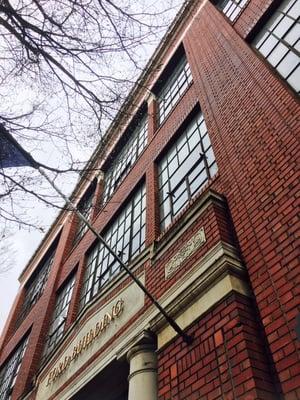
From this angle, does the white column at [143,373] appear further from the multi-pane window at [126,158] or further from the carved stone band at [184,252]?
the multi-pane window at [126,158]

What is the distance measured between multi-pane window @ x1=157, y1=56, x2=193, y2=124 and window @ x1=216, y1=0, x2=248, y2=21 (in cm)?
174

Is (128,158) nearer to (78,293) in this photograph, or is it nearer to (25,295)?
(78,293)

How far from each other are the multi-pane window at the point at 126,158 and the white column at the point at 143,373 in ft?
22.8

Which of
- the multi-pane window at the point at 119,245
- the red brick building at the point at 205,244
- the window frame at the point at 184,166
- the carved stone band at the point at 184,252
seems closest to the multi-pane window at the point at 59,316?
the red brick building at the point at 205,244

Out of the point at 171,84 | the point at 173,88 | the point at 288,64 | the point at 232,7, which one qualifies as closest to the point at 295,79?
the point at 288,64

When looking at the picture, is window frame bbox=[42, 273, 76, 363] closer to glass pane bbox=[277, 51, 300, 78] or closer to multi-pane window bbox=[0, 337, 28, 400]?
multi-pane window bbox=[0, 337, 28, 400]

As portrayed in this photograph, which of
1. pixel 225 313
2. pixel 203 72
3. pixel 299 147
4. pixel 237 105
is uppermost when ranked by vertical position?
pixel 203 72

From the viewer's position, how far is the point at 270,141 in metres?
4.91

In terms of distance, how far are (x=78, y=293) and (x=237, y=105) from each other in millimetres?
6553

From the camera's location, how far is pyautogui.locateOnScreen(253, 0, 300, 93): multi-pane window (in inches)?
244

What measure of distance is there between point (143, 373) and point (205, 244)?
1.81 m

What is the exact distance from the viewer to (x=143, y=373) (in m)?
4.80

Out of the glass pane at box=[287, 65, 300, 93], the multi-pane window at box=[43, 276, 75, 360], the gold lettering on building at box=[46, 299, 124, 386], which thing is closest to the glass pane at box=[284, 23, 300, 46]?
the glass pane at box=[287, 65, 300, 93]

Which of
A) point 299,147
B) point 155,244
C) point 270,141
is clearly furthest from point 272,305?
point 155,244
